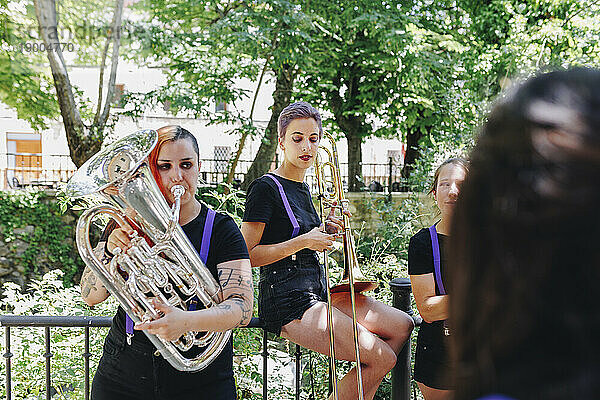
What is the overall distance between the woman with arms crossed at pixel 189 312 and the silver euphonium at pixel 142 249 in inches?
2.7

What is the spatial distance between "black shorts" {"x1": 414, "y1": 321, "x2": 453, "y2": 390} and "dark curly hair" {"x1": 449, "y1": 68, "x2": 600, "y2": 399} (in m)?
2.00

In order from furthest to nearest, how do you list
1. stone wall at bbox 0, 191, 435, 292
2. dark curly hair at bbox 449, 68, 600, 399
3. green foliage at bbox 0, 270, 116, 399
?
stone wall at bbox 0, 191, 435, 292, green foliage at bbox 0, 270, 116, 399, dark curly hair at bbox 449, 68, 600, 399

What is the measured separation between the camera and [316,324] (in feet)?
8.31

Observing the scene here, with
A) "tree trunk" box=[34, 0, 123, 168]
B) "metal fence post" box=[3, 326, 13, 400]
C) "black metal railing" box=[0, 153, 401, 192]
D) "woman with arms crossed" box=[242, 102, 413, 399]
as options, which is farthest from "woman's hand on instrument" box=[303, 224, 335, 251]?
"black metal railing" box=[0, 153, 401, 192]

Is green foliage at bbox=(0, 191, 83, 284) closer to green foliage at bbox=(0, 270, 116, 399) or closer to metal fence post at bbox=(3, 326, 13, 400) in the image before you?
green foliage at bbox=(0, 270, 116, 399)

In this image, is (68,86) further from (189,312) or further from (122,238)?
(189,312)

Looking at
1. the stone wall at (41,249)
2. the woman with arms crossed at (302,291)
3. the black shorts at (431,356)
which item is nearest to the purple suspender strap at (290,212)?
the woman with arms crossed at (302,291)

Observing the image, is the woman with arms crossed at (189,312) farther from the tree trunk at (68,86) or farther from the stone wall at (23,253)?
the stone wall at (23,253)

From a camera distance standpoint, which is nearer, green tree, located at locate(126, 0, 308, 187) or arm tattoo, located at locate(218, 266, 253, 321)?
arm tattoo, located at locate(218, 266, 253, 321)

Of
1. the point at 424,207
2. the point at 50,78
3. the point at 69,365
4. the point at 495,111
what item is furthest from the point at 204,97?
the point at 495,111

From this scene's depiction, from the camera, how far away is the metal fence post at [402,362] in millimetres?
2854

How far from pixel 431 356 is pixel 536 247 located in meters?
2.12

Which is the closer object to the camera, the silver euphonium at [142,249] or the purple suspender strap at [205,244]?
the silver euphonium at [142,249]

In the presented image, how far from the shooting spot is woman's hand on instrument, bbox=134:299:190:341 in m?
1.92
